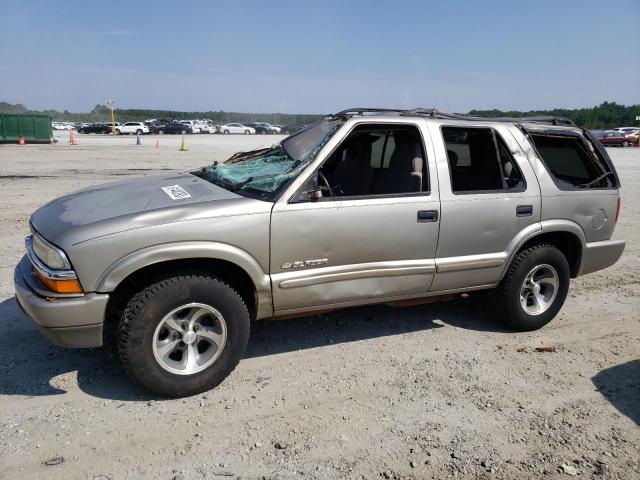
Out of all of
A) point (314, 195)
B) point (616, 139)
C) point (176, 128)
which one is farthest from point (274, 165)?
point (176, 128)

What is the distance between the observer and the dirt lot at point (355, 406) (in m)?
2.84

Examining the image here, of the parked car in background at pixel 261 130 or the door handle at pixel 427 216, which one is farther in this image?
the parked car in background at pixel 261 130

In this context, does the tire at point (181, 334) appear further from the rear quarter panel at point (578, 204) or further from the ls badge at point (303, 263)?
the rear quarter panel at point (578, 204)

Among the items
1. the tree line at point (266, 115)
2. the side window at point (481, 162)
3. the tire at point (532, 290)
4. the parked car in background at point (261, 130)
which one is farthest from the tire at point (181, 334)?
the parked car in background at point (261, 130)

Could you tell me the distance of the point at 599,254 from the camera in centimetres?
486

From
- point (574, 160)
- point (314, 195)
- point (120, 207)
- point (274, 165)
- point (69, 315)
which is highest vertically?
point (574, 160)

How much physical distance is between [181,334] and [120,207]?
36.9 inches

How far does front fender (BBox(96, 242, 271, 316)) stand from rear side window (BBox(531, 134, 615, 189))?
2.93 m

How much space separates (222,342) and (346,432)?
1.00 m

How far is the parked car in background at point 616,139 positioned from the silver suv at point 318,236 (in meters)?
41.2

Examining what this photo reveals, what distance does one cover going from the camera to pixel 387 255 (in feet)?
12.8

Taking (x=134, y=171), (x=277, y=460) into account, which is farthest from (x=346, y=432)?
(x=134, y=171)

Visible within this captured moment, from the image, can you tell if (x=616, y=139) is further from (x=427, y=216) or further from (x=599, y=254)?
(x=427, y=216)

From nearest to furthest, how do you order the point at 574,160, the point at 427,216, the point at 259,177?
the point at 259,177 → the point at 427,216 → the point at 574,160
